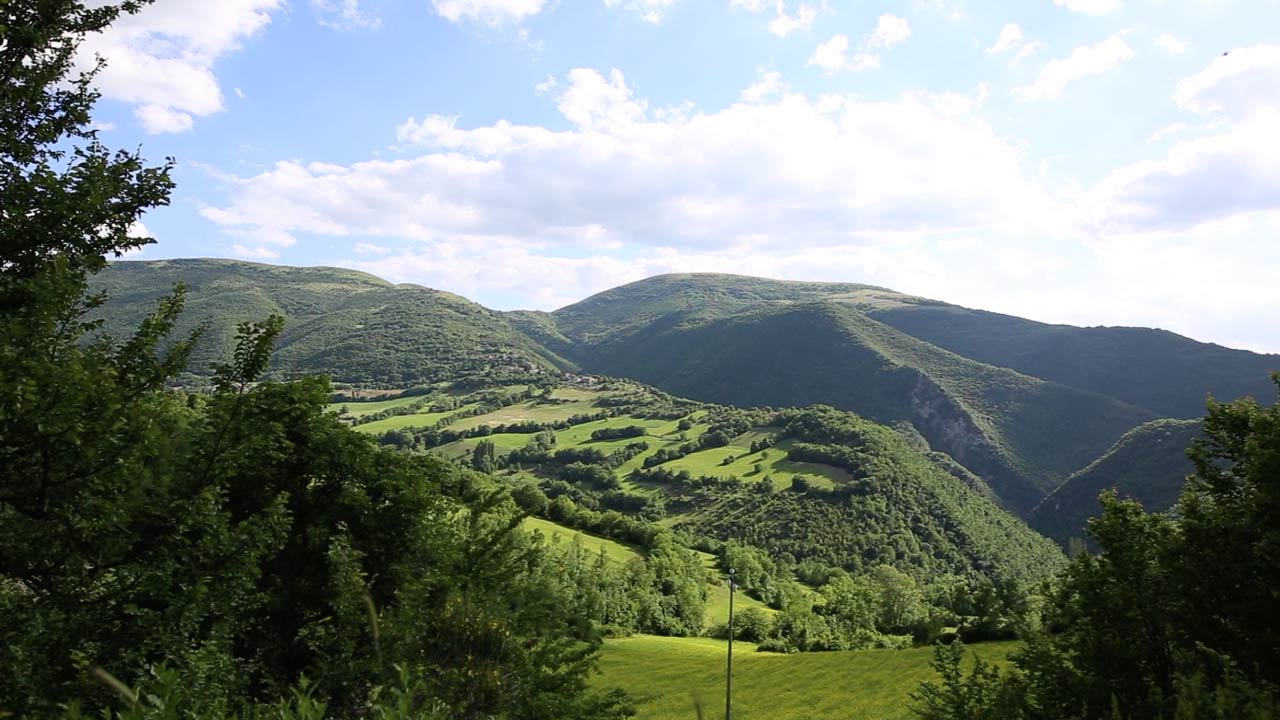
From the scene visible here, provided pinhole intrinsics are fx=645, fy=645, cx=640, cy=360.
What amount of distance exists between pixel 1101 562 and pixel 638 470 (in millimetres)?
148285

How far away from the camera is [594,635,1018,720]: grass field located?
131ft

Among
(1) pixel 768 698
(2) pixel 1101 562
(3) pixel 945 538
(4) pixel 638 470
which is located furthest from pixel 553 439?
(2) pixel 1101 562

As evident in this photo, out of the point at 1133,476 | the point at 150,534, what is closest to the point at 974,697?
the point at 150,534

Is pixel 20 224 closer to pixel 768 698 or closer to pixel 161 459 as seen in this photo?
pixel 161 459

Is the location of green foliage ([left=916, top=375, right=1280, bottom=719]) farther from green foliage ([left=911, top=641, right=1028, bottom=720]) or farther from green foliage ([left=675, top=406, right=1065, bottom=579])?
green foliage ([left=675, top=406, right=1065, bottom=579])

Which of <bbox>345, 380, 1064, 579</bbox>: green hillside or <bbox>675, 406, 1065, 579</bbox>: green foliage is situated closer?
<bbox>675, 406, 1065, 579</bbox>: green foliage

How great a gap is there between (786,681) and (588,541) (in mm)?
65470

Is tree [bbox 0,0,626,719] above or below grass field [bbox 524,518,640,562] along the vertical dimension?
above

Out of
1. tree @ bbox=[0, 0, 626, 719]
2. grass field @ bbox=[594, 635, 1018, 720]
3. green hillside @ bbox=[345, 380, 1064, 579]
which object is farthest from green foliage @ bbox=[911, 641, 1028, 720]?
green hillside @ bbox=[345, 380, 1064, 579]

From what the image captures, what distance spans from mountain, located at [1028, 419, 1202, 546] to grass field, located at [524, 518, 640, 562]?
12807 centimetres

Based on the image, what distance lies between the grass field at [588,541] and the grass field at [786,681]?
Answer: 41716mm

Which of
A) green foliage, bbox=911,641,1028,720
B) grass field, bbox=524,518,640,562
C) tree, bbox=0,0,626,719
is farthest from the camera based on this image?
grass field, bbox=524,518,640,562

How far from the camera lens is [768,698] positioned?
4416cm

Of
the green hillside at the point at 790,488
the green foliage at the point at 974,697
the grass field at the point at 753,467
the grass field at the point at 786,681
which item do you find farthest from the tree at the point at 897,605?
the green foliage at the point at 974,697
